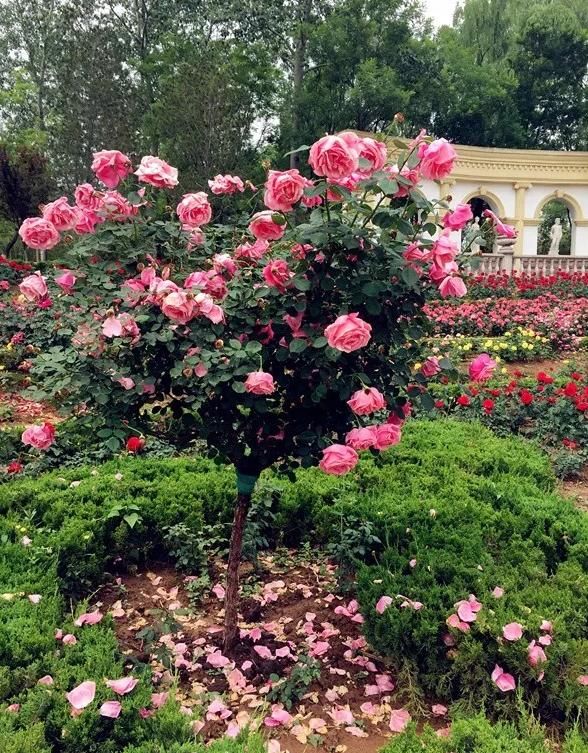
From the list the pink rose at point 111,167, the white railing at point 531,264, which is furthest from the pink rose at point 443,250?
the white railing at point 531,264

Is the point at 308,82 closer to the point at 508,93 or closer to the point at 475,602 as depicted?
the point at 508,93

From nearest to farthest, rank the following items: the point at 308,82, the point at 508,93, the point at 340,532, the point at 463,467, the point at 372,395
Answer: the point at 372,395, the point at 340,532, the point at 463,467, the point at 308,82, the point at 508,93

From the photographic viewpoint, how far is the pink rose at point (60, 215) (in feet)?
6.18

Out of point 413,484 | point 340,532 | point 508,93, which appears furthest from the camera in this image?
point 508,93

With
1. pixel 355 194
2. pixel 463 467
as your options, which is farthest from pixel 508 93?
pixel 355 194

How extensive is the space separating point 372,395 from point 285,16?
78.5ft

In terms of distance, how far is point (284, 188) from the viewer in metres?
1.67

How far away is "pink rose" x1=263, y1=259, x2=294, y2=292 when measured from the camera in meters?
1.80

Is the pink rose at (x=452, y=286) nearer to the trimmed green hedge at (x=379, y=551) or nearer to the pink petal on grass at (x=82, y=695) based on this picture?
the trimmed green hedge at (x=379, y=551)

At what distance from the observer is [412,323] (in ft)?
6.64

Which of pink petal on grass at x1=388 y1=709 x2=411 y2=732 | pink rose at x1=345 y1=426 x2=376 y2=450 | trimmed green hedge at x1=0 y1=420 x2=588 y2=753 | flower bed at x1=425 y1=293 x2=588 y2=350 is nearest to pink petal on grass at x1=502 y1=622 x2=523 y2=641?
trimmed green hedge at x1=0 y1=420 x2=588 y2=753

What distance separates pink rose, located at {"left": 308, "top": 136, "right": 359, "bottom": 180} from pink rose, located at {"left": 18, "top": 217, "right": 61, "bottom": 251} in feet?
2.60

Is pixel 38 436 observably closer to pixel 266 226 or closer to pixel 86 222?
pixel 86 222

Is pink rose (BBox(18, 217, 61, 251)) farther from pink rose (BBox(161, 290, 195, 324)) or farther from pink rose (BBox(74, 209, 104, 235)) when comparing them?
pink rose (BBox(161, 290, 195, 324))
